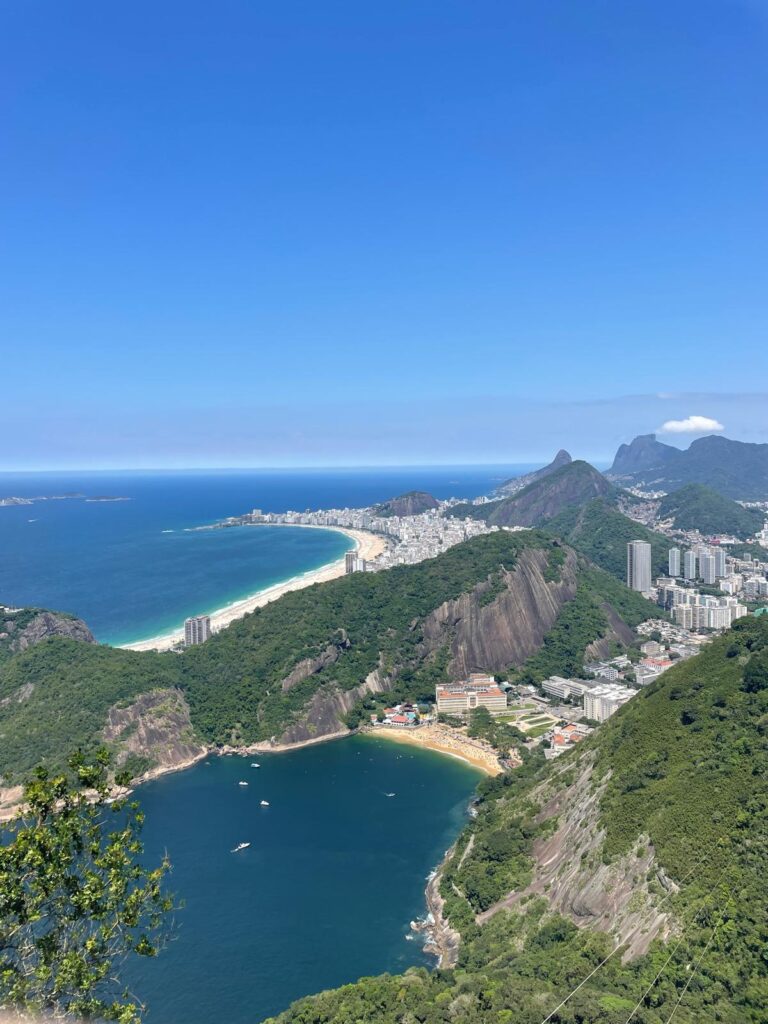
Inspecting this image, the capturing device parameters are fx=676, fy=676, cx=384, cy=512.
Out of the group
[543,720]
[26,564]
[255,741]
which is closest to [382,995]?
[255,741]

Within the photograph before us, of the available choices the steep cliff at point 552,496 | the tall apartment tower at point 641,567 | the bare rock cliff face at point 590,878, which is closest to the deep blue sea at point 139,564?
the steep cliff at point 552,496

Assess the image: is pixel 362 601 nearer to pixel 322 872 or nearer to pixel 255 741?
pixel 255 741

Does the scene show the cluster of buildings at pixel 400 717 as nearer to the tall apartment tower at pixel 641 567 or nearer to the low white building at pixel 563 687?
the low white building at pixel 563 687

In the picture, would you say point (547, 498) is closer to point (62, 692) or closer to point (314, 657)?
point (314, 657)

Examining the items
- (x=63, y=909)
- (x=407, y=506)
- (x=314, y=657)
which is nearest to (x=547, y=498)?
(x=407, y=506)

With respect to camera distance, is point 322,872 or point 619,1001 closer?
point 619,1001

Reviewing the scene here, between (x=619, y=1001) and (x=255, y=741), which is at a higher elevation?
(x=619, y=1001)

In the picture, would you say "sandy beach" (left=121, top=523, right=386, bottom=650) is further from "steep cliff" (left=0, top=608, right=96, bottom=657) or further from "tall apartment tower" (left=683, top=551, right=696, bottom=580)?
"tall apartment tower" (left=683, top=551, right=696, bottom=580)
